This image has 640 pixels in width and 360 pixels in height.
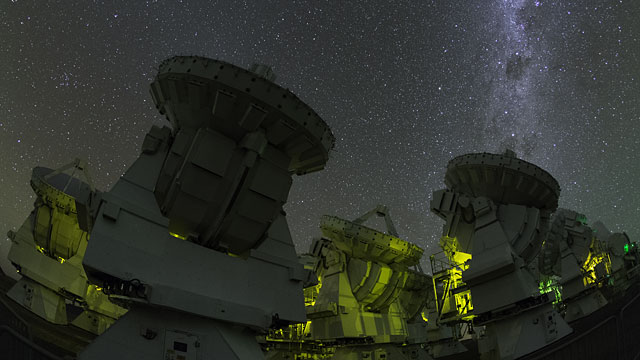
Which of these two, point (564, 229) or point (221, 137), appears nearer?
point (221, 137)

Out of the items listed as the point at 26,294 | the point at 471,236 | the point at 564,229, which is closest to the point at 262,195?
the point at 471,236

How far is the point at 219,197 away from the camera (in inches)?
468

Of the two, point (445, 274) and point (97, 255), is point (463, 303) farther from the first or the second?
point (97, 255)

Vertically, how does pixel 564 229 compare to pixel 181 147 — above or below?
above

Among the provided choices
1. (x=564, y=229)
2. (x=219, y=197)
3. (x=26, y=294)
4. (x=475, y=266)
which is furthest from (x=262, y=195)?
(x=564, y=229)

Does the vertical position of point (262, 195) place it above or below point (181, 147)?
below

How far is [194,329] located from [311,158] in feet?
19.9

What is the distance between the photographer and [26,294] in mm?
21172

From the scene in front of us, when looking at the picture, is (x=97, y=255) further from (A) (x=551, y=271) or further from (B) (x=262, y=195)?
(A) (x=551, y=271)

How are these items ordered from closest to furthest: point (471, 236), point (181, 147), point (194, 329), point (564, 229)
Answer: point (194, 329)
point (181, 147)
point (471, 236)
point (564, 229)

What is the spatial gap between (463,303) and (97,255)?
1542 centimetres

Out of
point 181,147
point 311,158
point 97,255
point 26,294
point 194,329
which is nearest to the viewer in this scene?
point 97,255

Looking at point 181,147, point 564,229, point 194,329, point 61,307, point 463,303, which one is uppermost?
point 564,229

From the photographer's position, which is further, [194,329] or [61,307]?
[61,307]
